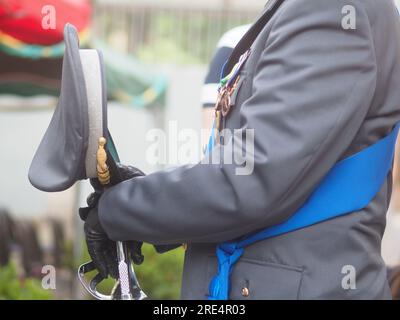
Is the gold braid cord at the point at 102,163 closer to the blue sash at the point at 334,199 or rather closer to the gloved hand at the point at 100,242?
the gloved hand at the point at 100,242

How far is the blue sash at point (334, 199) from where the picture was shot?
1629mm

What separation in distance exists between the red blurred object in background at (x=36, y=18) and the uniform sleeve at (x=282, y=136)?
2.91m

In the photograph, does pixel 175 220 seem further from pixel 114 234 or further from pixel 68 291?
pixel 68 291

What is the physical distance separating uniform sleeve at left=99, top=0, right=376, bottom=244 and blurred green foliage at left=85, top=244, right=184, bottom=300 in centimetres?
504

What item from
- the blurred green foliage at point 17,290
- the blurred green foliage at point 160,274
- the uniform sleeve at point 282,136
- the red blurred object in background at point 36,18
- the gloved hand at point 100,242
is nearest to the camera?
the uniform sleeve at point 282,136

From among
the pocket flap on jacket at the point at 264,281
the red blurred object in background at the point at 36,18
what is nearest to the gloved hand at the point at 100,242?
the pocket flap on jacket at the point at 264,281

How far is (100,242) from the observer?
1.78 meters

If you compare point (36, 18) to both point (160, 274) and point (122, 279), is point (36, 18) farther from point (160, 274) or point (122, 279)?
point (122, 279)

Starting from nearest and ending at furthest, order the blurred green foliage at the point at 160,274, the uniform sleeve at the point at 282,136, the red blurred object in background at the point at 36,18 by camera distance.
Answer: the uniform sleeve at the point at 282,136 < the red blurred object in background at the point at 36,18 < the blurred green foliage at the point at 160,274

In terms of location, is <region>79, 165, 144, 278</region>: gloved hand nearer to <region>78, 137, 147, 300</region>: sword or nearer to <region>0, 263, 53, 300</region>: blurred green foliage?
<region>78, 137, 147, 300</region>: sword

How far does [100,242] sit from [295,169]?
0.52m

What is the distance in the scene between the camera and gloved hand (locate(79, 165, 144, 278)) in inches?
69.0

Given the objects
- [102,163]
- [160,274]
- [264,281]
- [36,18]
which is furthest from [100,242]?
[160,274]

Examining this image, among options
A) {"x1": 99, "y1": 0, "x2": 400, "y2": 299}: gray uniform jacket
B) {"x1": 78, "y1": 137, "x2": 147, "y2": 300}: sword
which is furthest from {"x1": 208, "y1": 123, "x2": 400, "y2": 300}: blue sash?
{"x1": 78, "y1": 137, "x2": 147, "y2": 300}: sword
